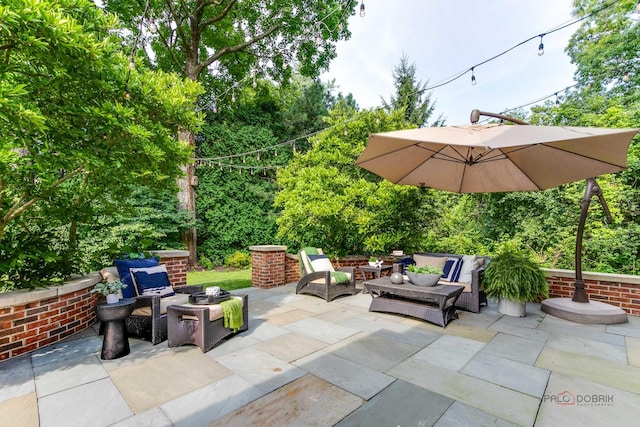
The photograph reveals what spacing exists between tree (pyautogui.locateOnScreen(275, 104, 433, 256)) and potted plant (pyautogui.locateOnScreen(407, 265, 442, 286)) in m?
2.03

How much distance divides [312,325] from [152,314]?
1.85 metres

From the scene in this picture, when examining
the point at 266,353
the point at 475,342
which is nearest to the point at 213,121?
the point at 266,353

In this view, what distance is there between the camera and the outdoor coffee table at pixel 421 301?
3.79 metres

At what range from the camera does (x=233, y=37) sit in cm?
991

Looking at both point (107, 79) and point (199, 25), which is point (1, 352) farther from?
point (199, 25)

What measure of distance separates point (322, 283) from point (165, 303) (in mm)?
2506

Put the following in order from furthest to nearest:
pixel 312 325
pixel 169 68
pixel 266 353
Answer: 1. pixel 169 68
2. pixel 312 325
3. pixel 266 353

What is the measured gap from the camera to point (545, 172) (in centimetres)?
413

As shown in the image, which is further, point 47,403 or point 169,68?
point 169,68

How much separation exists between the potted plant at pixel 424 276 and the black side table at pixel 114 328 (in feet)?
11.3

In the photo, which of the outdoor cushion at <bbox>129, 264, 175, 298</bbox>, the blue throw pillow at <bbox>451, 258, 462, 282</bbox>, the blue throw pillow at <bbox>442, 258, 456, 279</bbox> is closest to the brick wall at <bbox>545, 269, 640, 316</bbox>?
the blue throw pillow at <bbox>451, 258, 462, 282</bbox>

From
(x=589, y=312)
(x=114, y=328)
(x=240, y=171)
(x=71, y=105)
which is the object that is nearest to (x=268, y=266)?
(x=114, y=328)

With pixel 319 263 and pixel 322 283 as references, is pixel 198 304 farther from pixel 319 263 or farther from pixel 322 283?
pixel 319 263

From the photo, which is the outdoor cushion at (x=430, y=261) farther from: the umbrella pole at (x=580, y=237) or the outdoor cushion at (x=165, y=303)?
the outdoor cushion at (x=165, y=303)
